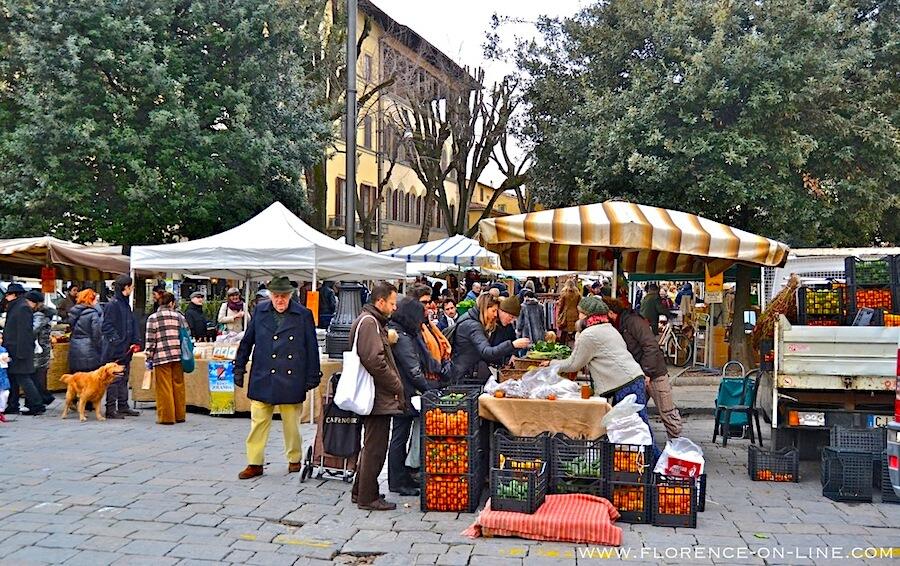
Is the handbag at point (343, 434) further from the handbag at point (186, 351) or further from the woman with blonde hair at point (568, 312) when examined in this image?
the woman with blonde hair at point (568, 312)

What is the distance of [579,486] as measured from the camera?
20.9ft

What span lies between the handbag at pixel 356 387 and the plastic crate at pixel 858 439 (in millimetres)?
4023

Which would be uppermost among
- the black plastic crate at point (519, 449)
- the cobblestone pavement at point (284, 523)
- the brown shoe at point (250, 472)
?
the black plastic crate at point (519, 449)

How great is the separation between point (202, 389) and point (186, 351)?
1007 millimetres

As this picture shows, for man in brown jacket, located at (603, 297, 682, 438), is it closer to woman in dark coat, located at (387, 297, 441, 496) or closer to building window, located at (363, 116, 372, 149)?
woman in dark coat, located at (387, 297, 441, 496)

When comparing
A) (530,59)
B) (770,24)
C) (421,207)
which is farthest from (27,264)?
(421,207)

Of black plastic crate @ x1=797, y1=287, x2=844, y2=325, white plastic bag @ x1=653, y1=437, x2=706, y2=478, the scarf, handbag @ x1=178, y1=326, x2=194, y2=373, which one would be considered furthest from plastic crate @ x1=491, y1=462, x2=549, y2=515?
handbag @ x1=178, y1=326, x2=194, y2=373

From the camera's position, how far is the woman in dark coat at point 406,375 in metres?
6.82

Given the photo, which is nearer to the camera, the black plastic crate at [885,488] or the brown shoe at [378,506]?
the brown shoe at [378,506]

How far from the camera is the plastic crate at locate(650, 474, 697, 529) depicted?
20.1 feet

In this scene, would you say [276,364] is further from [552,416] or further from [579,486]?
[579,486]

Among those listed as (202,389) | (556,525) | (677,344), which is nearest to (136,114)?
(202,389)

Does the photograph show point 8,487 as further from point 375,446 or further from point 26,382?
point 26,382

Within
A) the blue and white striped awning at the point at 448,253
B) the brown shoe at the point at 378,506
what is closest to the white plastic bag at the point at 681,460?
the brown shoe at the point at 378,506
